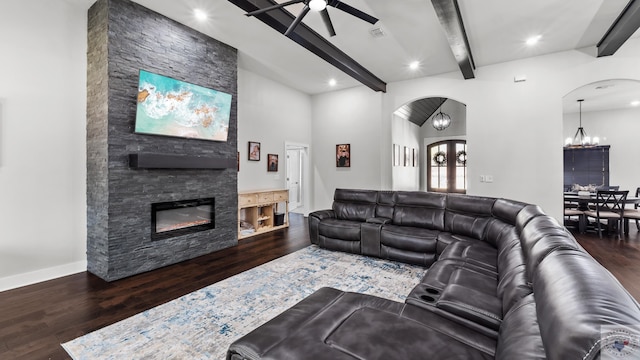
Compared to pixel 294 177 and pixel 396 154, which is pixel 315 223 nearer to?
pixel 396 154

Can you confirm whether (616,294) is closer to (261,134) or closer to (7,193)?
(7,193)

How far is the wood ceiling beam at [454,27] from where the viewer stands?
3.14m

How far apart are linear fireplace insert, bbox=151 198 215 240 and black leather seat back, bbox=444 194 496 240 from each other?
12.0 ft

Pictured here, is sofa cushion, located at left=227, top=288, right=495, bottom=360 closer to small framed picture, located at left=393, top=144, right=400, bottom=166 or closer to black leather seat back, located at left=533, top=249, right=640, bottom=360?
black leather seat back, located at left=533, top=249, right=640, bottom=360

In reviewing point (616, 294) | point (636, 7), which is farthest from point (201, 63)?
point (636, 7)

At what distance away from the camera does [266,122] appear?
6297 millimetres

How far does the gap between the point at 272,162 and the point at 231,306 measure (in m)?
4.11

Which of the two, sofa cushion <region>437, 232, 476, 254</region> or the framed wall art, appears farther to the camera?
the framed wall art

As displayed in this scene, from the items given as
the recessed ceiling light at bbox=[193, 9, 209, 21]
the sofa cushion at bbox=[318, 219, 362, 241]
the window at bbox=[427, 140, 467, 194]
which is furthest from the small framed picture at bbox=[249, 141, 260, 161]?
the window at bbox=[427, 140, 467, 194]

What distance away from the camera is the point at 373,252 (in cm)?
410

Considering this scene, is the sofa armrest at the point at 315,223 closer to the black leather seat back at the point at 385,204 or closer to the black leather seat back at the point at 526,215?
the black leather seat back at the point at 385,204

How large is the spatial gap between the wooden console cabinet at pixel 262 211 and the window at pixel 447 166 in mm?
7067

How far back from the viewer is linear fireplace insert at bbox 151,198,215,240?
385 centimetres

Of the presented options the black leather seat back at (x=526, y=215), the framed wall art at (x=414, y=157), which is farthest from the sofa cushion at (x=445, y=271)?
the framed wall art at (x=414, y=157)
